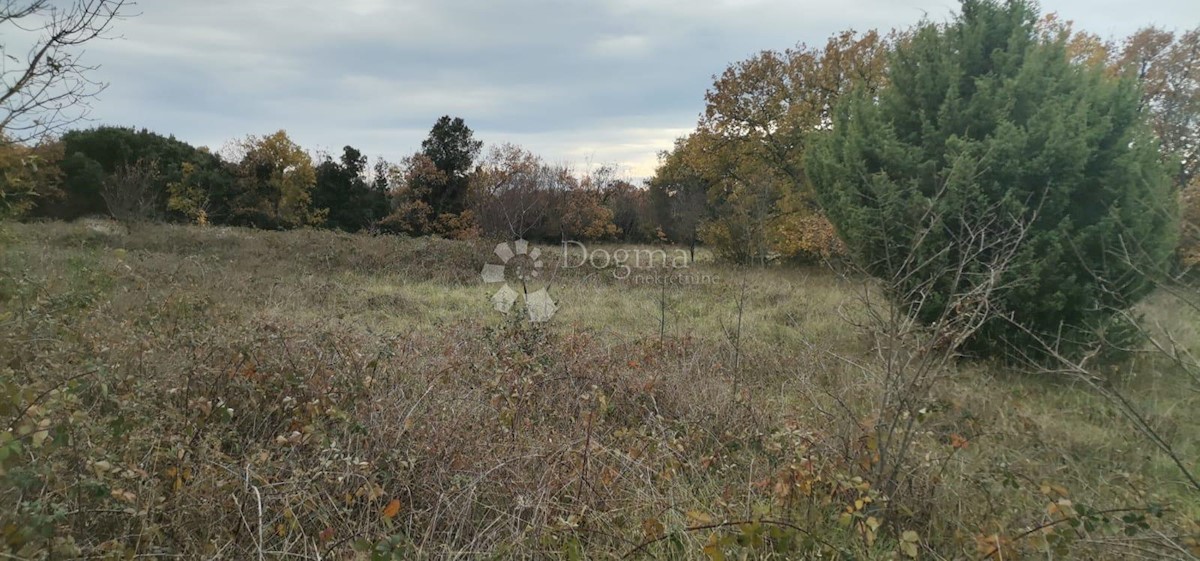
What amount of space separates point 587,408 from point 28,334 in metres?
4.03

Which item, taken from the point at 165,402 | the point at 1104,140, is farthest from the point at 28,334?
the point at 1104,140

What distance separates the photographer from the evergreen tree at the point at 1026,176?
5250 mm

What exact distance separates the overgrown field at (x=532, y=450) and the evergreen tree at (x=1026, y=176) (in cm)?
74

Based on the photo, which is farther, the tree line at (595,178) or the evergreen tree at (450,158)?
the evergreen tree at (450,158)

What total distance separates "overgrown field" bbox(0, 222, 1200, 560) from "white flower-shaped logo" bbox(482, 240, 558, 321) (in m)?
2.38

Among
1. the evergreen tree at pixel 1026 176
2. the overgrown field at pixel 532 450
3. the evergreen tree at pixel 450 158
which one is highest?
the evergreen tree at pixel 450 158

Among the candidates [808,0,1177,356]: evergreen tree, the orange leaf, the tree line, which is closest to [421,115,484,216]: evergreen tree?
the tree line

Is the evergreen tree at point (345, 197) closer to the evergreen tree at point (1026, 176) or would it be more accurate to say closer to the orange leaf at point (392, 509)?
the evergreen tree at point (1026, 176)

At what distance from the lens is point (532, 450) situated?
3064 mm

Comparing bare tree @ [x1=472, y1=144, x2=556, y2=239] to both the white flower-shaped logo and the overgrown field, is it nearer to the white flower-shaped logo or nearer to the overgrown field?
the white flower-shaped logo

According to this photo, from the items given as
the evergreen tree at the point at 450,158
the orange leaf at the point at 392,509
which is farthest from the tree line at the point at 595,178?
the orange leaf at the point at 392,509

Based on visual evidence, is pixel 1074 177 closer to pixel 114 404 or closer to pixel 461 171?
pixel 114 404

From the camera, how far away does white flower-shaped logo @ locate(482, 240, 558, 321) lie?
28.2 ft

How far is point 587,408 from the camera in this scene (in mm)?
3977
